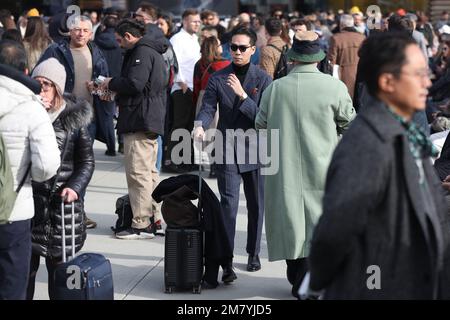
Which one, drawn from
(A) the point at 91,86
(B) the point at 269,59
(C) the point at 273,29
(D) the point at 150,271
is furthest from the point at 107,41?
(D) the point at 150,271

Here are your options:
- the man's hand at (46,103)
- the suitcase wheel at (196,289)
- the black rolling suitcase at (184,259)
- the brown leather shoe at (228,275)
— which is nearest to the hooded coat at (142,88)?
the black rolling suitcase at (184,259)

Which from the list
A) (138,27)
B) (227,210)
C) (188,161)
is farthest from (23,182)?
(188,161)

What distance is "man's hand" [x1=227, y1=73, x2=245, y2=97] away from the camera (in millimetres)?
7402

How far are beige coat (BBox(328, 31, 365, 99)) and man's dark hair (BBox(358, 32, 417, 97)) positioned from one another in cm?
800

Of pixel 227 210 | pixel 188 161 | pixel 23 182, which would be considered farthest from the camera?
pixel 188 161

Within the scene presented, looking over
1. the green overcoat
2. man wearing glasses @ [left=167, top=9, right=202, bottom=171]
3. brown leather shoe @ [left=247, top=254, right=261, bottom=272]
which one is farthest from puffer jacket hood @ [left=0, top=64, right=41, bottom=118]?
man wearing glasses @ [left=167, top=9, right=202, bottom=171]

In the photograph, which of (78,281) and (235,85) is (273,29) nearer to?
(235,85)

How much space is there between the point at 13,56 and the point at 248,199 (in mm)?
2678

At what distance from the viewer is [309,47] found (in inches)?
270

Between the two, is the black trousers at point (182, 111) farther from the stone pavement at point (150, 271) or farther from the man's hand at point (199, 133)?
the man's hand at point (199, 133)

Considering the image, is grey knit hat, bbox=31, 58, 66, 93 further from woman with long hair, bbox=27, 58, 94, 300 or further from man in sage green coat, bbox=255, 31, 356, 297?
man in sage green coat, bbox=255, 31, 356, 297

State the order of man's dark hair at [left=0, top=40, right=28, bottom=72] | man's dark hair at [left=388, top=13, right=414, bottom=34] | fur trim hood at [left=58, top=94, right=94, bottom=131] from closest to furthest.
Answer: man's dark hair at [left=0, top=40, right=28, bottom=72] < fur trim hood at [left=58, top=94, right=94, bottom=131] < man's dark hair at [left=388, top=13, right=414, bottom=34]
